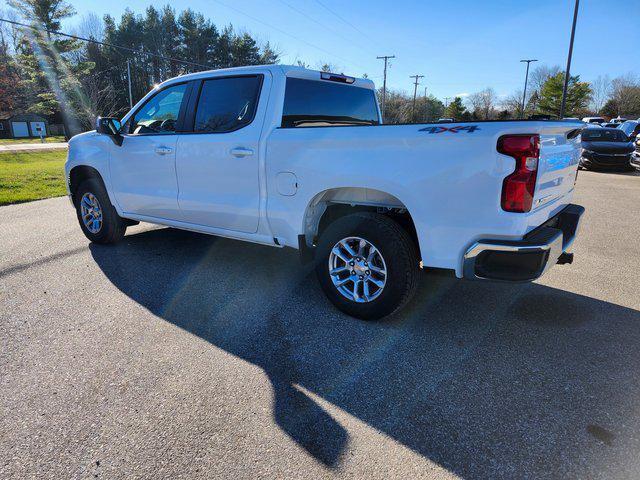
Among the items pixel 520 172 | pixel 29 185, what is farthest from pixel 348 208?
pixel 29 185

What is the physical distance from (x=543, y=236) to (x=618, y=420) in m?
1.11

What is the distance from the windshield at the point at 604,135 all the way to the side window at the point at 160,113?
54.6 feet

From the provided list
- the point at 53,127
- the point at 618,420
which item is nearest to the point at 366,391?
the point at 618,420

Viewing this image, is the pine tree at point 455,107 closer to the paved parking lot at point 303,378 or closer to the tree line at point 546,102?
the tree line at point 546,102

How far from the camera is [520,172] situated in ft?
8.46

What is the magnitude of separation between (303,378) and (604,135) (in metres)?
18.1

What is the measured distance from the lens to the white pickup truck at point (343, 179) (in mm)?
2680

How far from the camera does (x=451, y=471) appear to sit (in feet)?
6.56

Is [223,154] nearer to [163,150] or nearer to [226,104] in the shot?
[226,104]

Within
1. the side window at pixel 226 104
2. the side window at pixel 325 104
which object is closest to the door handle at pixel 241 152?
the side window at pixel 226 104

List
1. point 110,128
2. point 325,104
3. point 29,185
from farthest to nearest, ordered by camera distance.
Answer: point 29,185
point 110,128
point 325,104

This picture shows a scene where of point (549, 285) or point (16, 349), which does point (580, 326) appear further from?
point (16, 349)

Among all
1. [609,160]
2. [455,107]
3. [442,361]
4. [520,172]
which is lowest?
[442,361]

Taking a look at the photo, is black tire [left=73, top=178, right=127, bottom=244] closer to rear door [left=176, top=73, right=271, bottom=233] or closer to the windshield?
rear door [left=176, top=73, right=271, bottom=233]
